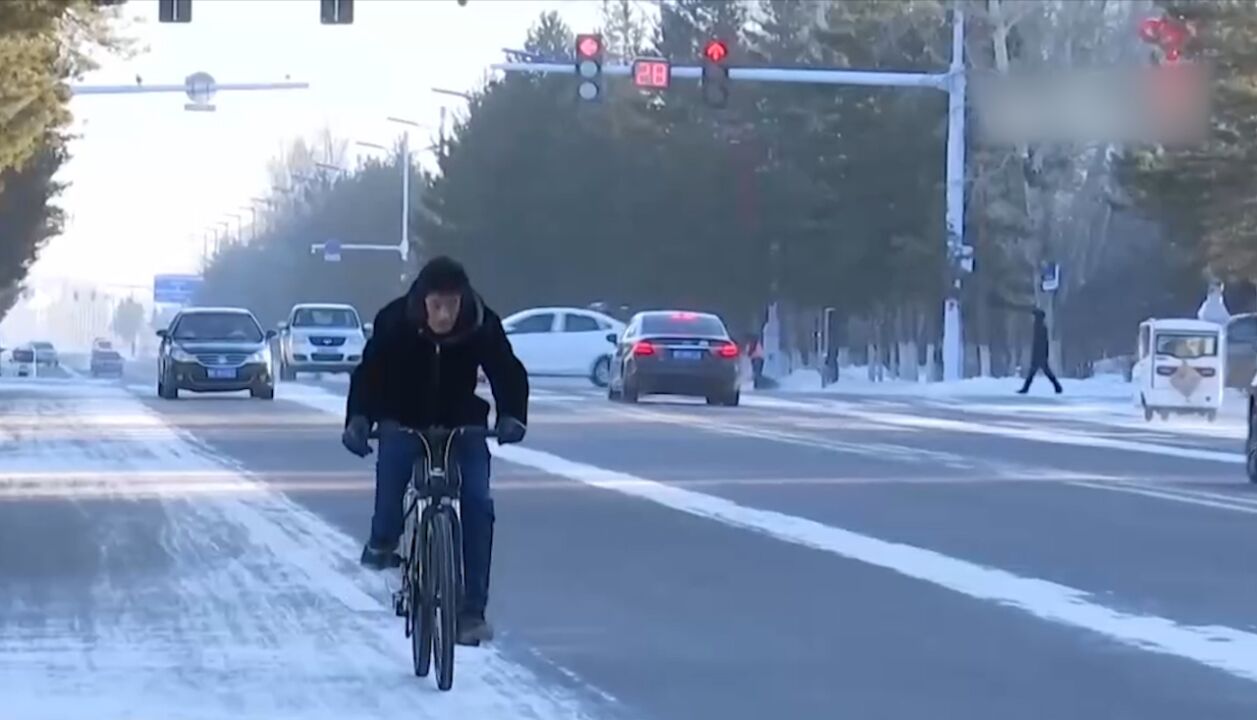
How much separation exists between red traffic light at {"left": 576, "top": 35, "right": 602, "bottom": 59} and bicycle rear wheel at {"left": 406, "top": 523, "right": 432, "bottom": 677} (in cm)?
3275

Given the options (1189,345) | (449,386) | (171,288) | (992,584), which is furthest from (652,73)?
(171,288)

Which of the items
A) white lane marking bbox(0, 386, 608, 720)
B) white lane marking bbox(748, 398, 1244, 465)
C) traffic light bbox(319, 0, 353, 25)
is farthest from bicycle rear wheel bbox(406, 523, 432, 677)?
traffic light bbox(319, 0, 353, 25)

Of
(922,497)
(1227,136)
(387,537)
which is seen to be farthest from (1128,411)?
(387,537)

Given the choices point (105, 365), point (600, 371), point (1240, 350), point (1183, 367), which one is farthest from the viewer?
point (105, 365)

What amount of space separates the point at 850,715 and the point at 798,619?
3.20 meters

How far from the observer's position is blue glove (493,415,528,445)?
38.8 feet

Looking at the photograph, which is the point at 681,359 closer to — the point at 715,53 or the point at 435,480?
the point at 715,53

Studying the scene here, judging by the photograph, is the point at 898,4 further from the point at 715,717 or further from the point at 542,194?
the point at 715,717

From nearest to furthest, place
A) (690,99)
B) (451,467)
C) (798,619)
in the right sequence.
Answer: (451,467)
(798,619)
(690,99)

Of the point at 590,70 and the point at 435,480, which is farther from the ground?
the point at 590,70

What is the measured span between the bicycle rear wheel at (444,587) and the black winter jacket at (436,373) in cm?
45

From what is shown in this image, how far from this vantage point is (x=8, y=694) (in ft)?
37.6

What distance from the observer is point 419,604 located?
1190 centimetres

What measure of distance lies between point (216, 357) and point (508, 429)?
1252 inches
